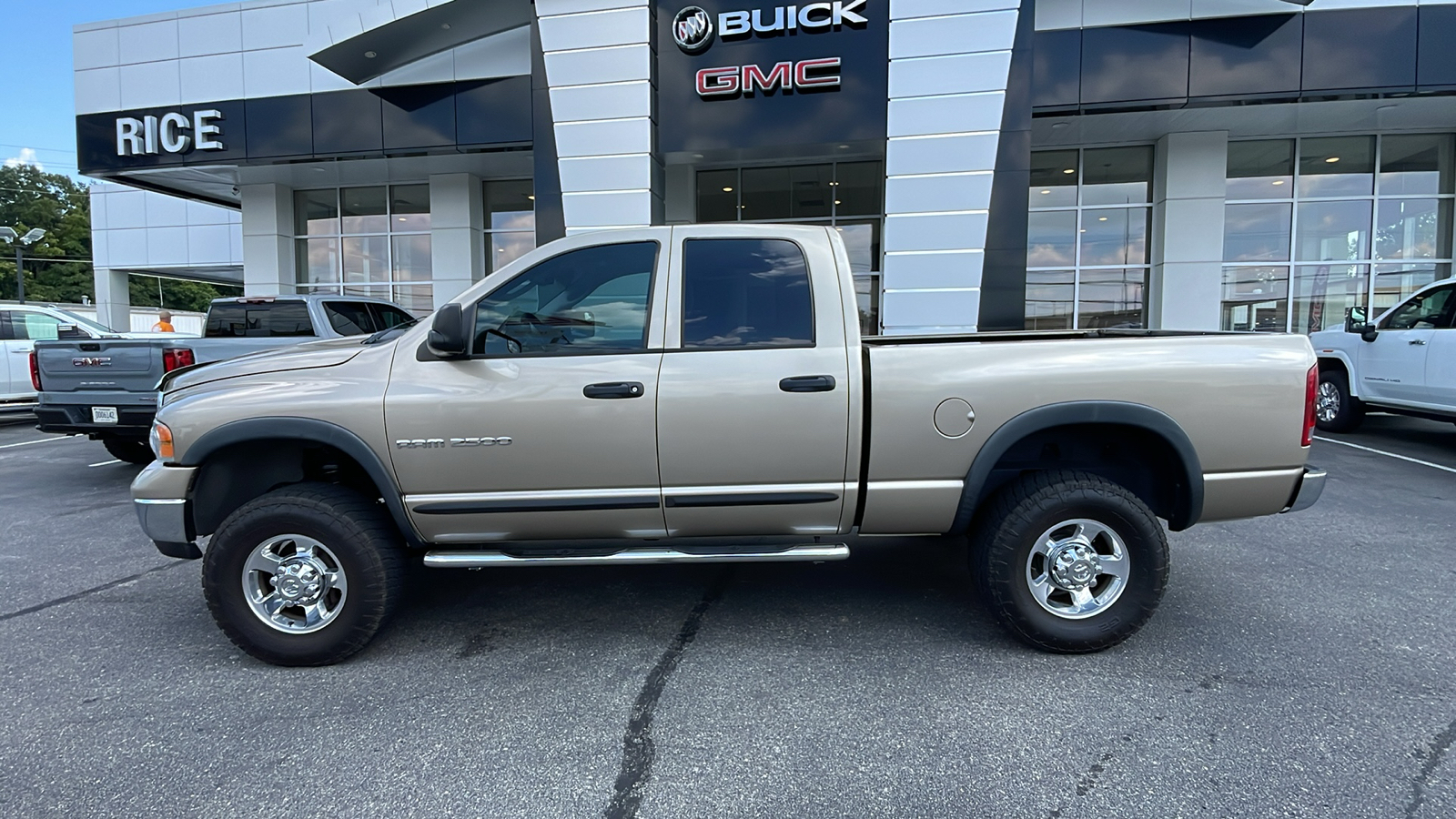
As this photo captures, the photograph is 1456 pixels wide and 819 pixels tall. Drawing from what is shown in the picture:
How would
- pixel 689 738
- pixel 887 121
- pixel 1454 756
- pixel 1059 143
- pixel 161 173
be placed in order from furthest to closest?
pixel 161 173
pixel 1059 143
pixel 887 121
pixel 689 738
pixel 1454 756

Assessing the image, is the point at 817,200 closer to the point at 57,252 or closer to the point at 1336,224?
the point at 1336,224

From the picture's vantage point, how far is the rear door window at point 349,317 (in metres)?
8.08

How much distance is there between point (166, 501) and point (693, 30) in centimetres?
1054

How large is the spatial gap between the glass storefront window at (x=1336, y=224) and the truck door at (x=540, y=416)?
14859mm

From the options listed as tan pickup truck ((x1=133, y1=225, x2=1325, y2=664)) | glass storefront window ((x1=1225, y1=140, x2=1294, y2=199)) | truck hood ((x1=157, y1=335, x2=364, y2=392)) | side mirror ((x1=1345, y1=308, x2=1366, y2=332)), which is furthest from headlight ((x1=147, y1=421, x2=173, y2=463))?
glass storefront window ((x1=1225, y1=140, x2=1294, y2=199))

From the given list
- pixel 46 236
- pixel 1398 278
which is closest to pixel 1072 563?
pixel 1398 278

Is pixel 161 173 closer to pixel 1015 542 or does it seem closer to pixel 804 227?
pixel 804 227

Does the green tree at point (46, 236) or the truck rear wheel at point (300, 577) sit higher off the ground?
the green tree at point (46, 236)

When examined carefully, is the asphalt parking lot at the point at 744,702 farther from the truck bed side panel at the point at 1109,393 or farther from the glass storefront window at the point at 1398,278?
the glass storefront window at the point at 1398,278

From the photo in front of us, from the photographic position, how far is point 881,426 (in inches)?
131

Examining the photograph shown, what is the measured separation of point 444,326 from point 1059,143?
46.3 ft

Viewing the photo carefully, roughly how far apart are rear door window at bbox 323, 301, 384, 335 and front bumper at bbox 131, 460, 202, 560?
4.94 metres

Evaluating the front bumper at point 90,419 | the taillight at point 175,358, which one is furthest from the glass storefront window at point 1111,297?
the front bumper at point 90,419

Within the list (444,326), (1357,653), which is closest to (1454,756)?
(1357,653)
